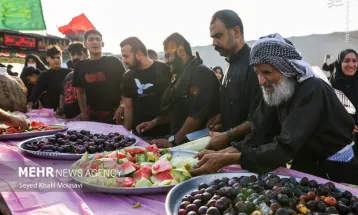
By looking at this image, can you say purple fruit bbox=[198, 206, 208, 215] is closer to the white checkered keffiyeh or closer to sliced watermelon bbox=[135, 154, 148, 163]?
sliced watermelon bbox=[135, 154, 148, 163]

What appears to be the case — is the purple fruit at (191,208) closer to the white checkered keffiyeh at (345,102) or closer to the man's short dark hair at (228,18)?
the man's short dark hair at (228,18)

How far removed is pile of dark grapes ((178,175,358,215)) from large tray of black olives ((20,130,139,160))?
1019 mm

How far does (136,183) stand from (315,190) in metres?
A: 0.80

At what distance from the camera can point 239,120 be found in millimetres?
2521

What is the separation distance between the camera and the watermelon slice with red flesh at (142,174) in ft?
5.21

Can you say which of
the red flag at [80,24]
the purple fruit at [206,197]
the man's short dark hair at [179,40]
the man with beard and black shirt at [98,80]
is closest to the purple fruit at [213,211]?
the purple fruit at [206,197]

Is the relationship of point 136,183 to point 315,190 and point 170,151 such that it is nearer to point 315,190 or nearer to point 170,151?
point 170,151

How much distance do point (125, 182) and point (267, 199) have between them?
669mm

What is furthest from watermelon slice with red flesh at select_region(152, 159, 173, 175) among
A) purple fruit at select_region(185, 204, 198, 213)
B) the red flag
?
the red flag

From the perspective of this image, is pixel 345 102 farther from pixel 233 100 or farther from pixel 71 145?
pixel 71 145

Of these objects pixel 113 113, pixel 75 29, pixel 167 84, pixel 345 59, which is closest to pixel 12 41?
pixel 75 29

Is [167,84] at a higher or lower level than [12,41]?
lower

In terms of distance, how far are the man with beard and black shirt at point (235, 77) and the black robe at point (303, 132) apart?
1.03 ft

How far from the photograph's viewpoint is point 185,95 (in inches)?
118
